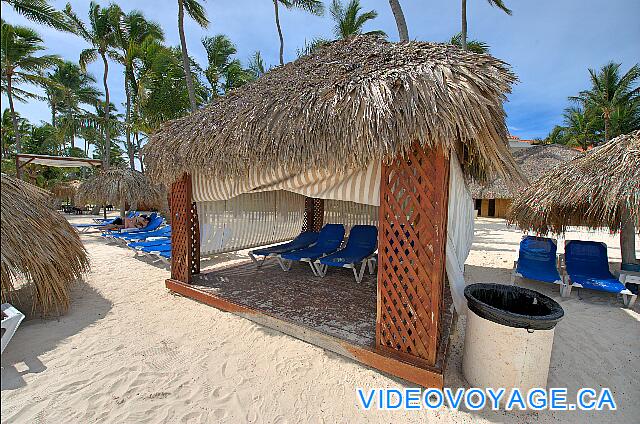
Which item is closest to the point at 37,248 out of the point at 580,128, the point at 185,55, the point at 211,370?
the point at 211,370

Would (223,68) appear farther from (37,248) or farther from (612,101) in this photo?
(612,101)

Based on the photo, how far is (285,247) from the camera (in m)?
6.82

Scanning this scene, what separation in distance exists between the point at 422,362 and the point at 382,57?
328cm

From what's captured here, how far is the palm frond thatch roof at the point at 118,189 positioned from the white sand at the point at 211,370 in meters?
8.52

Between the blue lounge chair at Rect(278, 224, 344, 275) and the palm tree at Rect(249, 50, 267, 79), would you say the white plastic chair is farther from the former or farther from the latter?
the palm tree at Rect(249, 50, 267, 79)

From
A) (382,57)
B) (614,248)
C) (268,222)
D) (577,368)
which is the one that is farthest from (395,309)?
(614,248)

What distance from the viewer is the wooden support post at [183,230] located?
17.1ft

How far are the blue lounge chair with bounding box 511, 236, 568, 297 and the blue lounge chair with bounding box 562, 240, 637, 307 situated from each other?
24 centimetres

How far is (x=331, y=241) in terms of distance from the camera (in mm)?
6973

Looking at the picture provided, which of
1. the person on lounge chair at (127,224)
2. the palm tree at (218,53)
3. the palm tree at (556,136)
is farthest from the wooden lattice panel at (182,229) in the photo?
the palm tree at (556,136)

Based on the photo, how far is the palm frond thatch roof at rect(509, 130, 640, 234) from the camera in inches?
207

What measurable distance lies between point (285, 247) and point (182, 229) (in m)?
2.23

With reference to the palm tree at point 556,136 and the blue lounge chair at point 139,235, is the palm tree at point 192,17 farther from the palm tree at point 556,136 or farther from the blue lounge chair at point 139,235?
the palm tree at point 556,136

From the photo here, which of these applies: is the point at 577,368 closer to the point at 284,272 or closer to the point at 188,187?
the point at 284,272
